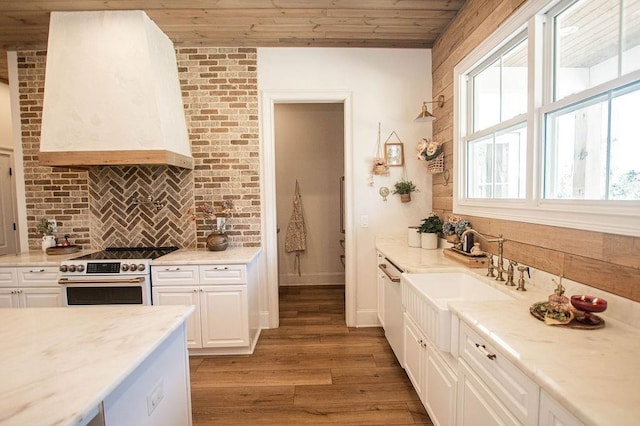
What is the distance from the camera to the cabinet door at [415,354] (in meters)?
1.81

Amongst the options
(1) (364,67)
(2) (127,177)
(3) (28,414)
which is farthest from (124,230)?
(1) (364,67)

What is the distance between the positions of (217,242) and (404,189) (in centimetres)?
200

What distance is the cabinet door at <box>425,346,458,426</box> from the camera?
56.7 inches

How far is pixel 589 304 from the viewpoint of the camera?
1.15 m

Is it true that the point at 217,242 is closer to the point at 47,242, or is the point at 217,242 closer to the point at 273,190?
the point at 273,190

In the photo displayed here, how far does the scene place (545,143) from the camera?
1.65m

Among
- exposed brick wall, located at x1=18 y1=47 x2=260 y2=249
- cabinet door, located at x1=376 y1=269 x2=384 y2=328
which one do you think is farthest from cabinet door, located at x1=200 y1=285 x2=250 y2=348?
cabinet door, located at x1=376 y1=269 x2=384 y2=328

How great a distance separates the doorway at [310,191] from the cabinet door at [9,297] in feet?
9.71

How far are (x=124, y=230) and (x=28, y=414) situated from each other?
285cm

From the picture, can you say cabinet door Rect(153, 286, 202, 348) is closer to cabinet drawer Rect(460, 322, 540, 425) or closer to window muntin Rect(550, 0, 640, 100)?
cabinet drawer Rect(460, 322, 540, 425)

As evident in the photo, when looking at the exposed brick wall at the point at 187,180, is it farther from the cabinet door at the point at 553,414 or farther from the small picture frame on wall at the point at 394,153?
the cabinet door at the point at 553,414

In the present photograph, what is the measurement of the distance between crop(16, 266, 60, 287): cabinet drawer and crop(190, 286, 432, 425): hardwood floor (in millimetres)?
1455

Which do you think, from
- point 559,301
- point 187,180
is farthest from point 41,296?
point 559,301

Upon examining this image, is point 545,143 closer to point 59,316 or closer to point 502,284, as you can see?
point 502,284
